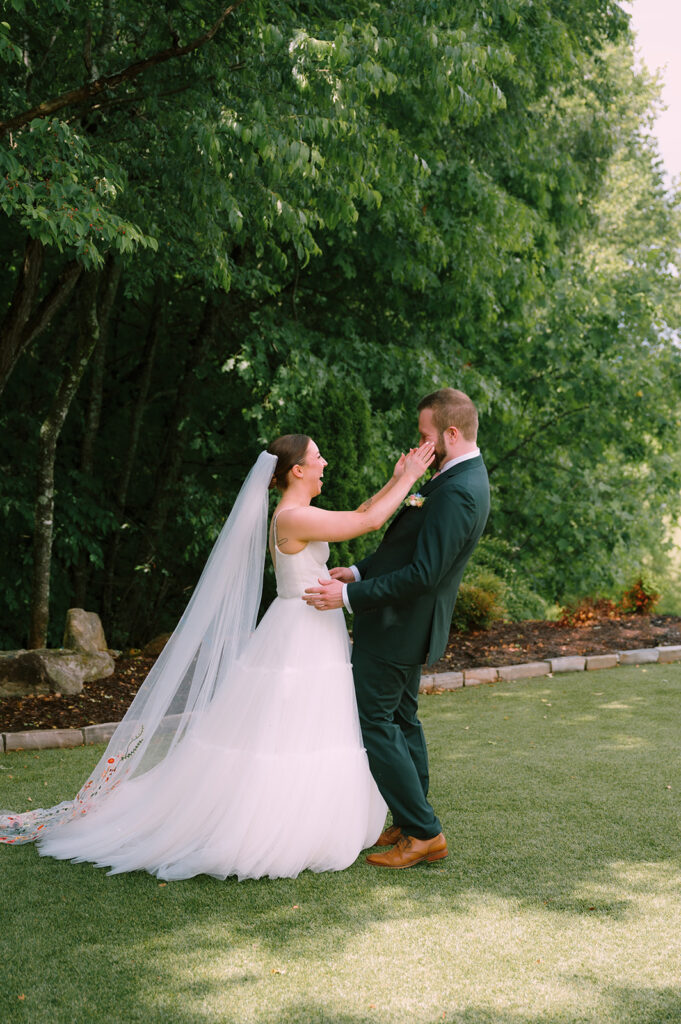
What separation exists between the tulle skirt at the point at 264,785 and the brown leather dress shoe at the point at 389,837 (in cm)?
7

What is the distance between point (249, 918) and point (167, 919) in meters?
0.31

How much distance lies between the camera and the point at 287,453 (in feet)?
14.2

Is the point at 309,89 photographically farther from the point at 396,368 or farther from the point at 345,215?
the point at 396,368

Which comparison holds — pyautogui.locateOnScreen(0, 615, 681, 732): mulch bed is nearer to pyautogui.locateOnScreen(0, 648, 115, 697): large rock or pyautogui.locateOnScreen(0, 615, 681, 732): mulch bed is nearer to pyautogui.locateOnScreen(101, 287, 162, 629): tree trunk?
pyautogui.locateOnScreen(0, 648, 115, 697): large rock

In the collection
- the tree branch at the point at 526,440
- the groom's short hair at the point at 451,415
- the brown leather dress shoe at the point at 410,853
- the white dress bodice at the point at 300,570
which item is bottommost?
the brown leather dress shoe at the point at 410,853

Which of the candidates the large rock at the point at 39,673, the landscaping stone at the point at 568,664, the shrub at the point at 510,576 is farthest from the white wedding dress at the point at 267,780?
the shrub at the point at 510,576

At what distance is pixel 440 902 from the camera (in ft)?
12.0

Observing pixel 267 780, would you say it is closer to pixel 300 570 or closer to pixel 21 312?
pixel 300 570

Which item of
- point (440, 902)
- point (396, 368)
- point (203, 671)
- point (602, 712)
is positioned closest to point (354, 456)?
point (396, 368)

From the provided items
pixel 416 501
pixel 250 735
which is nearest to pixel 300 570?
pixel 416 501

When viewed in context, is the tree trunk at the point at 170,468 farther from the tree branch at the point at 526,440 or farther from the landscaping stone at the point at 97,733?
the tree branch at the point at 526,440

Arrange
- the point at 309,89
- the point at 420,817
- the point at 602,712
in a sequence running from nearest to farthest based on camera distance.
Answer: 1. the point at 420,817
2. the point at 309,89
3. the point at 602,712

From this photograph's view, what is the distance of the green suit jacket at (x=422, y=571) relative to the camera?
3.87 m

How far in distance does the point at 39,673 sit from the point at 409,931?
5.30m
